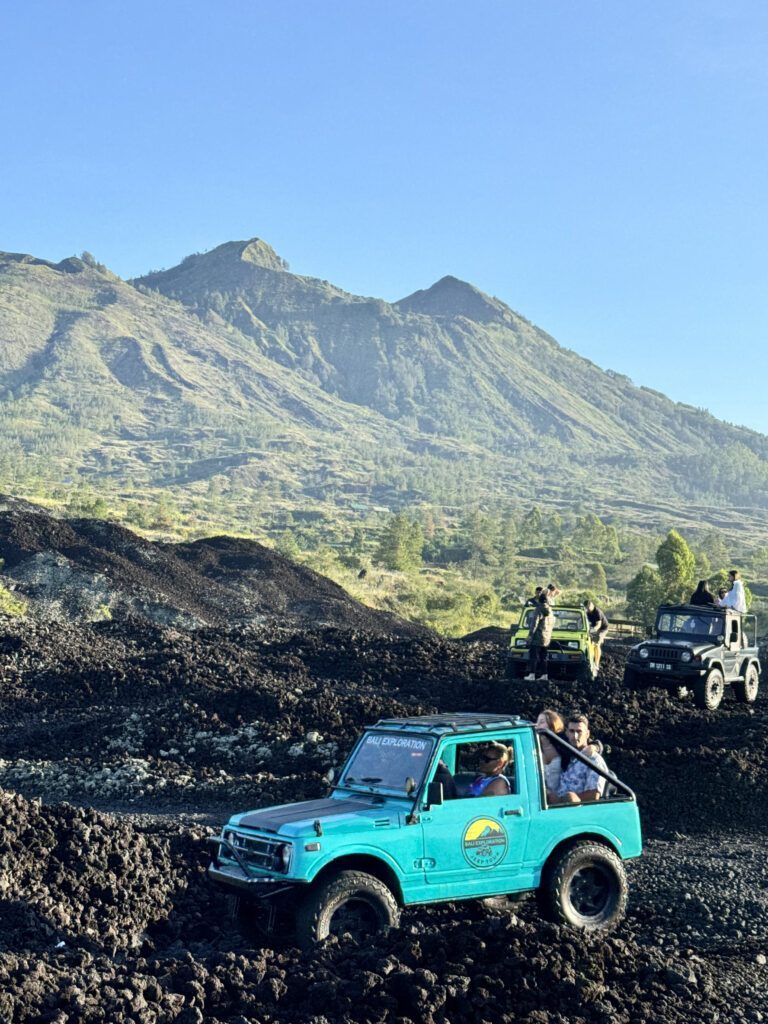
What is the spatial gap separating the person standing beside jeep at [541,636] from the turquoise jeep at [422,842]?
42.1 feet

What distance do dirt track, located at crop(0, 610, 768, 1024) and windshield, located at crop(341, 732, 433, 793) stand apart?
1139 millimetres

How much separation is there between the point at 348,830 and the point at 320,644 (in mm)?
21062

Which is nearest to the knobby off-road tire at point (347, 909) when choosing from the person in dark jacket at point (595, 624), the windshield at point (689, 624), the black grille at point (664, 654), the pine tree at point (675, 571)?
the black grille at point (664, 654)

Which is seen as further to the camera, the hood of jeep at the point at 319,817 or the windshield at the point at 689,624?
the windshield at the point at 689,624

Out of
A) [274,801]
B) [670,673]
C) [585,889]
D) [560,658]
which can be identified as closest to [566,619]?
[560,658]

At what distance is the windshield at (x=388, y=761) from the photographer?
31.5 feet

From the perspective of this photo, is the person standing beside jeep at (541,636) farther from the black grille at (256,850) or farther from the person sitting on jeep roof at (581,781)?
the black grille at (256,850)

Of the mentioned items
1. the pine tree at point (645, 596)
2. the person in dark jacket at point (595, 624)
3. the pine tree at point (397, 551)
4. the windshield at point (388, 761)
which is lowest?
the windshield at point (388, 761)

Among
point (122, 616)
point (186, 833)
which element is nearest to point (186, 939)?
point (186, 833)

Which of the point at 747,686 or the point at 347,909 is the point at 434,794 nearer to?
the point at 347,909

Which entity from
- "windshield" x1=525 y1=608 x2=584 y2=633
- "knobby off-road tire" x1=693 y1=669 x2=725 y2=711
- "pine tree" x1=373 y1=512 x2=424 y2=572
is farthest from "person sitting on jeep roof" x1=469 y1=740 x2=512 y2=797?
"pine tree" x1=373 y1=512 x2=424 y2=572

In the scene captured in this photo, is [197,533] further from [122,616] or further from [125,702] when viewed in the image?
[125,702]

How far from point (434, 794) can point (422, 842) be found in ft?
1.28

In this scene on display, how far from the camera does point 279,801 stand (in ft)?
53.9
